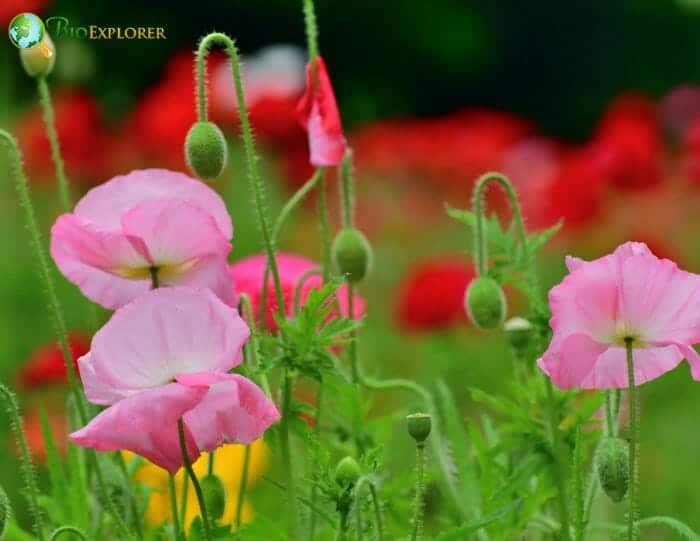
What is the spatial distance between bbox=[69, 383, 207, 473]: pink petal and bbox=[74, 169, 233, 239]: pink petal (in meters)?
0.15

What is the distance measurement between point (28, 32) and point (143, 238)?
10.8 inches

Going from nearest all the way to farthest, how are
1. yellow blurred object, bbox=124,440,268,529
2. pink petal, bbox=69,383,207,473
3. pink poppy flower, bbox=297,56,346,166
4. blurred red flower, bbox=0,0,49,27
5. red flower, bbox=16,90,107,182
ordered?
pink petal, bbox=69,383,207,473, pink poppy flower, bbox=297,56,346,166, yellow blurred object, bbox=124,440,268,529, blurred red flower, bbox=0,0,49,27, red flower, bbox=16,90,107,182

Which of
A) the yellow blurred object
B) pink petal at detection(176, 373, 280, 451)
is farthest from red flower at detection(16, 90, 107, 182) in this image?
pink petal at detection(176, 373, 280, 451)

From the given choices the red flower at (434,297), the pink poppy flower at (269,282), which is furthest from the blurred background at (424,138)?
the pink poppy flower at (269,282)

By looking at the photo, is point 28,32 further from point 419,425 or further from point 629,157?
point 629,157

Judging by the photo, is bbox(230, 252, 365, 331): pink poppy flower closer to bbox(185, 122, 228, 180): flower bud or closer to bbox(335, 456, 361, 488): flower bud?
bbox(185, 122, 228, 180): flower bud

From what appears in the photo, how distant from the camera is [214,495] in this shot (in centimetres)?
111

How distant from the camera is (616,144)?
3.16 m

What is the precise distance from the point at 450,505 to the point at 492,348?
222 centimetres

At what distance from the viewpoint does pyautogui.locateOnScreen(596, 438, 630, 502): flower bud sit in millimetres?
1032

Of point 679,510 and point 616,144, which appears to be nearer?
point 679,510

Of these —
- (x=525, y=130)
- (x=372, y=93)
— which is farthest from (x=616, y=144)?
(x=372, y=93)

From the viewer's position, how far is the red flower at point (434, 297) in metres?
2.76

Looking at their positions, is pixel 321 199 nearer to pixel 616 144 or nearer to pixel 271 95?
pixel 616 144
